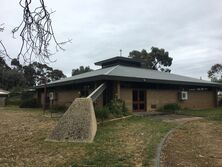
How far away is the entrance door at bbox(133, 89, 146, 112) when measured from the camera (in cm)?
2293

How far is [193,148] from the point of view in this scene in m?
9.47

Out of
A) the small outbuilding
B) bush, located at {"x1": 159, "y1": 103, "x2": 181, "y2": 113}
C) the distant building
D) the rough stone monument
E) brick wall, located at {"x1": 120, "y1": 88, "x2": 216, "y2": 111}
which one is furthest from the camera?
the small outbuilding

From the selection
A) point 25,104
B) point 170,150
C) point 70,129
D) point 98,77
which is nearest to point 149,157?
point 170,150

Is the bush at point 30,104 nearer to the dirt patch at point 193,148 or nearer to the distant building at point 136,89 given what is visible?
the distant building at point 136,89

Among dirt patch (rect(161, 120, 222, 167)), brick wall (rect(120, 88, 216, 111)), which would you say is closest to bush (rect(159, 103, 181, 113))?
brick wall (rect(120, 88, 216, 111))

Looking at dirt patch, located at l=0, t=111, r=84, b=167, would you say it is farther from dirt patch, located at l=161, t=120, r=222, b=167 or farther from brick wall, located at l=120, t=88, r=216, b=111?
brick wall, located at l=120, t=88, r=216, b=111

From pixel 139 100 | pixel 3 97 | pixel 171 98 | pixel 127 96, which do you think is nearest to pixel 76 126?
pixel 127 96

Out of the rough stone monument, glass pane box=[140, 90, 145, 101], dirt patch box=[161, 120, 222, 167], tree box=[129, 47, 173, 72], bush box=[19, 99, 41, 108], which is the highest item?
tree box=[129, 47, 173, 72]

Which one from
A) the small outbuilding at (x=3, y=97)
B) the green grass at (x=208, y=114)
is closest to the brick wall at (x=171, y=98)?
the green grass at (x=208, y=114)

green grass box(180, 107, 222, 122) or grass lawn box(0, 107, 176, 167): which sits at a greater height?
green grass box(180, 107, 222, 122)

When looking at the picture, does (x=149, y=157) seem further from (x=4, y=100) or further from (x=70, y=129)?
(x=4, y=100)

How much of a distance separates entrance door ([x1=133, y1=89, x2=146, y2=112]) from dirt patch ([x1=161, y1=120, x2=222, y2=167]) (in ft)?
31.2

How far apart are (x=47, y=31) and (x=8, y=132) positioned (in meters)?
9.52

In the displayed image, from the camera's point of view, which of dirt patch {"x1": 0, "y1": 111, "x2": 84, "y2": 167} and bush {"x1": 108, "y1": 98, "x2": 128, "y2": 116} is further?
bush {"x1": 108, "y1": 98, "x2": 128, "y2": 116}
